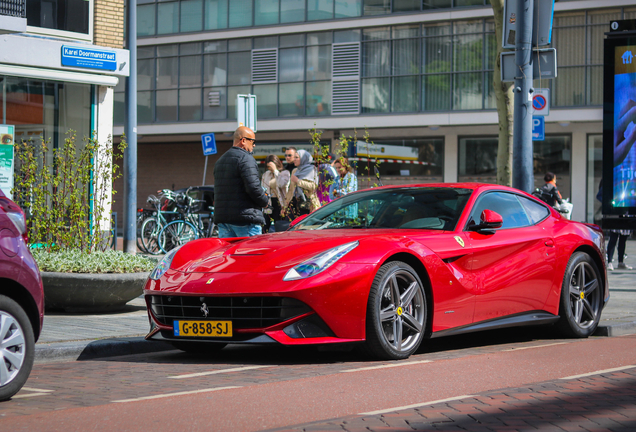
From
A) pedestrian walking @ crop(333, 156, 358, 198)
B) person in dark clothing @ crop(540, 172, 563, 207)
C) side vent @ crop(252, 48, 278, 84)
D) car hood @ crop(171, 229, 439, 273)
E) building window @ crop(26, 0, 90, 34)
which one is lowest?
car hood @ crop(171, 229, 439, 273)

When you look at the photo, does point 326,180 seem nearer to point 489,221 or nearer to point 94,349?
point 489,221

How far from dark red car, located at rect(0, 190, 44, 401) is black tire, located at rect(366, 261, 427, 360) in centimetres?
226

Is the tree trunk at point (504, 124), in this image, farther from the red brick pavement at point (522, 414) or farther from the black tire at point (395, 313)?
the red brick pavement at point (522, 414)

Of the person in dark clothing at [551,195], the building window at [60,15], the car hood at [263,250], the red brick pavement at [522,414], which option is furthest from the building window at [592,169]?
the red brick pavement at [522,414]

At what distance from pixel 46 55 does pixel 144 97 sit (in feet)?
65.4

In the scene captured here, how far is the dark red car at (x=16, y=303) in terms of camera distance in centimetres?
507

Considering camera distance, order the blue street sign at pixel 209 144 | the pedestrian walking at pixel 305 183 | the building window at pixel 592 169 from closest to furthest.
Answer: the pedestrian walking at pixel 305 183 → the blue street sign at pixel 209 144 → the building window at pixel 592 169

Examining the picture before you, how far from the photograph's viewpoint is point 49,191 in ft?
32.8

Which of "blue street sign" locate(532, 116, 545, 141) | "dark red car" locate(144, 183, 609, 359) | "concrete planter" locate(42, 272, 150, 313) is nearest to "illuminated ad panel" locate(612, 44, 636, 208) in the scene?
"blue street sign" locate(532, 116, 545, 141)

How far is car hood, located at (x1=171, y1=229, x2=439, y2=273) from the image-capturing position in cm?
631

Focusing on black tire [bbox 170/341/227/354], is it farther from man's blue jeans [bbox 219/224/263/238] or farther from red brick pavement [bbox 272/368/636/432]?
red brick pavement [bbox 272/368/636/432]

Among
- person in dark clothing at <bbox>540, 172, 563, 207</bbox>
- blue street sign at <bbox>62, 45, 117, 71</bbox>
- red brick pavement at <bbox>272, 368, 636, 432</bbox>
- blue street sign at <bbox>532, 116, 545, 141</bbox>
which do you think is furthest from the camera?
person in dark clothing at <bbox>540, 172, 563, 207</bbox>

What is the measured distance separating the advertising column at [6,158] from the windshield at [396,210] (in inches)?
343

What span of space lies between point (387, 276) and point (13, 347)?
2584 mm
